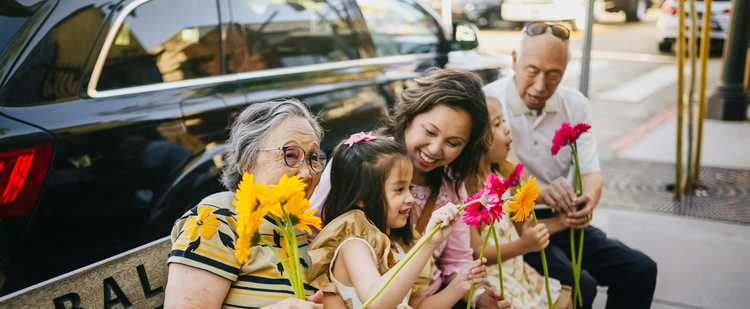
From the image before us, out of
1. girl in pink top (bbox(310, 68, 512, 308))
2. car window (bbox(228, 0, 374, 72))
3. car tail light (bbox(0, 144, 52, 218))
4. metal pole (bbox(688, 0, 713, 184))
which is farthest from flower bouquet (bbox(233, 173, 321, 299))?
metal pole (bbox(688, 0, 713, 184))

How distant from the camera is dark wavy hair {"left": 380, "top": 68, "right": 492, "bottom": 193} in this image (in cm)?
228

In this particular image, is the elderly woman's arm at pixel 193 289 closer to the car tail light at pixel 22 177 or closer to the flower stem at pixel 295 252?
the flower stem at pixel 295 252

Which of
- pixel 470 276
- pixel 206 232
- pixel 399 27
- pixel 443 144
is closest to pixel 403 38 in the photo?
pixel 399 27

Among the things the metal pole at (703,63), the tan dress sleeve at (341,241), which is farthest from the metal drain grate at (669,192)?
the tan dress sleeve at (341,241)

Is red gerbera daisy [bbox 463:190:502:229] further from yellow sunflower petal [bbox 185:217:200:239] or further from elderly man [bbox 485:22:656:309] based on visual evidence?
elderly man [bbox 485:22:656:309]

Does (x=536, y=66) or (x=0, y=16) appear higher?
(x=0, y=16)

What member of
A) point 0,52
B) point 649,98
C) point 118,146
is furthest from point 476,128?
point 649,98

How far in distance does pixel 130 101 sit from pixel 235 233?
4.15 feet

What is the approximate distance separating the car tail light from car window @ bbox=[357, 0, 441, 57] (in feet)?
6.84

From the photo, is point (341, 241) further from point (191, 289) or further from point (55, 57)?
point (55, 57)

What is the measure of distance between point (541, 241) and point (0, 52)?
1.99 meters

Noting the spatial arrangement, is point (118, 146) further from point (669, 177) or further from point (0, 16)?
point (669, 177)

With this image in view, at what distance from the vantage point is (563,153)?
3008 mm

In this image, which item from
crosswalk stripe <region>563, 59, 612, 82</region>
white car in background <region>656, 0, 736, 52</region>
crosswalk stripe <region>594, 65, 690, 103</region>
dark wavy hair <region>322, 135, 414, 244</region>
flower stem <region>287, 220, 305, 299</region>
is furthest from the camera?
white car in background <region>656, 0, 736, 52</region>
